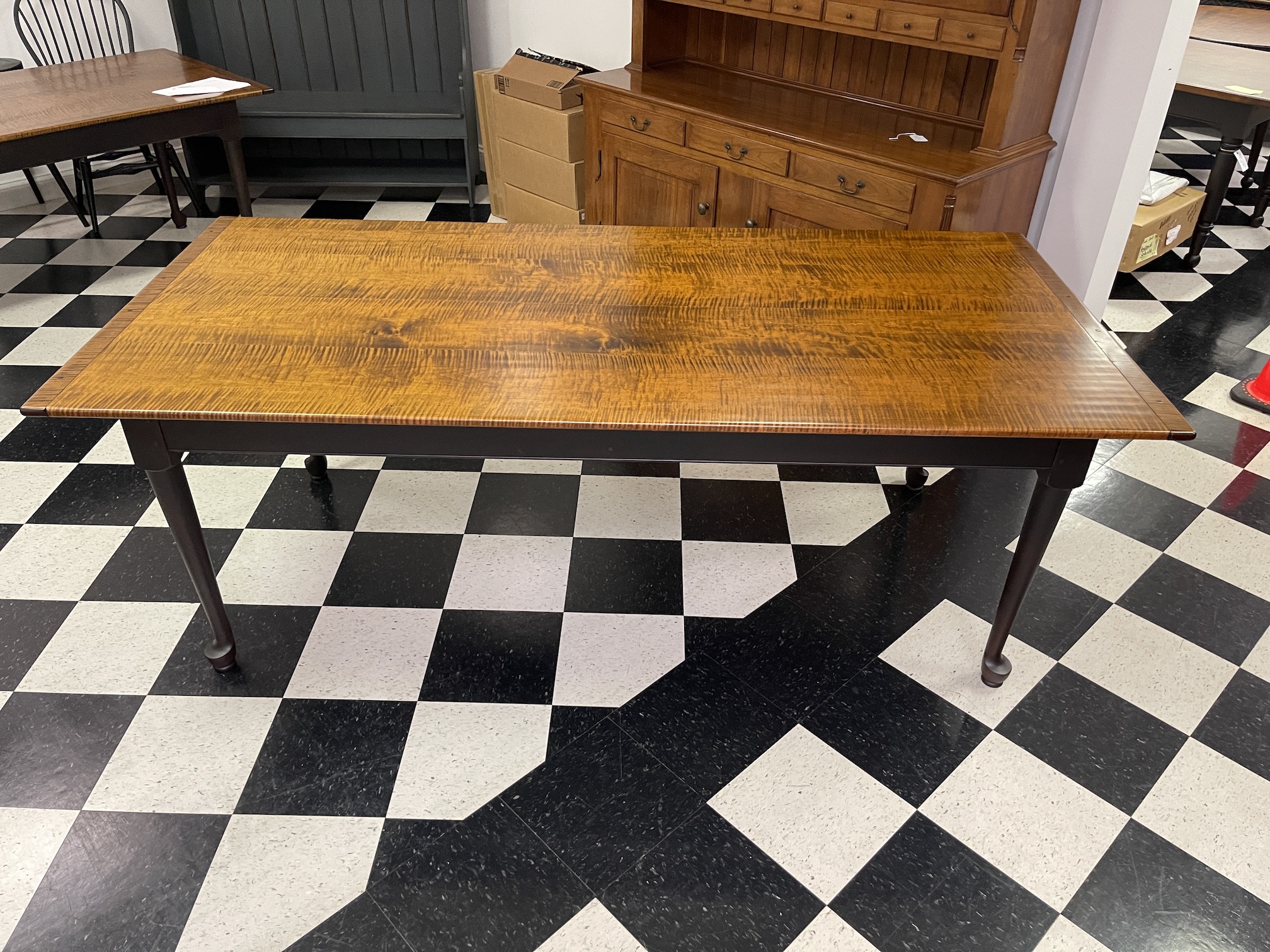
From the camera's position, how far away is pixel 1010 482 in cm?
296

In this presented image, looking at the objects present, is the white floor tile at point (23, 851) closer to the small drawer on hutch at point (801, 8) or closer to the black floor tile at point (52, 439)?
the black floor tile at point (52, 439)

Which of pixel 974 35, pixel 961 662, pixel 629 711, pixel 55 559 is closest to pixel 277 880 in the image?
pixel 629 711

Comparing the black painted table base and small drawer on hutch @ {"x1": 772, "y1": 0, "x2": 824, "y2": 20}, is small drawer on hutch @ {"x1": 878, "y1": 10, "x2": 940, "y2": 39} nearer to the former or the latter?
small drawer on hutch @ {"x1": 772, "y1": 0, "x2": 824, "y2": 20}

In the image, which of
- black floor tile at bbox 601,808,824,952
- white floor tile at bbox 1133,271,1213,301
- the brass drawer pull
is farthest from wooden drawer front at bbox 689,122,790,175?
black floor tile at bbox 601,808,824,952

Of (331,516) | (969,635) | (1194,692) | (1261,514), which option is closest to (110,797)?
(331,516)

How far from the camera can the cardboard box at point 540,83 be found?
13.6 ft

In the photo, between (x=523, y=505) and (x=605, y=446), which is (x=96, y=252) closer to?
(x=523, y=505)

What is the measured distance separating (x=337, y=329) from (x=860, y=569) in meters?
1.57

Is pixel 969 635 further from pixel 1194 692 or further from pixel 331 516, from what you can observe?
pixel 331 516

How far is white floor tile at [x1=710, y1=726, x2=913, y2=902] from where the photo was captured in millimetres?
1857

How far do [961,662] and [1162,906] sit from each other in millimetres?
688

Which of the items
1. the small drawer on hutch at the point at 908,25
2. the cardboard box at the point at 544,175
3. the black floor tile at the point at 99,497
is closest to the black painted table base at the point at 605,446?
the black floor tile at the point at 99,497

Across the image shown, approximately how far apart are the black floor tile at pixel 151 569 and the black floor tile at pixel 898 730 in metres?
1.75

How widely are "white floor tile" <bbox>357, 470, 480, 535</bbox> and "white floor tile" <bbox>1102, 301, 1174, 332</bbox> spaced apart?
112 inches
